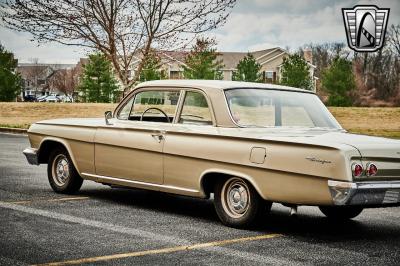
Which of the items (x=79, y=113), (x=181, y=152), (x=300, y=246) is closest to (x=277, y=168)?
(x=300, y=246)

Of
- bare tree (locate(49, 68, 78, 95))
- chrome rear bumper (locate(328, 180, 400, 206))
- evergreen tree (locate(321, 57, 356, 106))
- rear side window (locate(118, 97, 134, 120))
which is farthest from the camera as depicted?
bare tree (locate(49, 68, 78, 95))

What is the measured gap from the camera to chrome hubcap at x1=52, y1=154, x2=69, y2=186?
9688mm

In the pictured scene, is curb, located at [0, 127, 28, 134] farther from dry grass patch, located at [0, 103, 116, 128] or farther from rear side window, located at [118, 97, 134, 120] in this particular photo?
rear side window, located at [118, 97, 134, 120]

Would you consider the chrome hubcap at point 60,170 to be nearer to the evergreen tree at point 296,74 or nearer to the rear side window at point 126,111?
the rear side window at point 126,111

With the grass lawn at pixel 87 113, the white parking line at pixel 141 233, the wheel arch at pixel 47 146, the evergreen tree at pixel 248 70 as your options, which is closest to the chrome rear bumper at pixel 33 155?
the wheel arch at pixel 47 146

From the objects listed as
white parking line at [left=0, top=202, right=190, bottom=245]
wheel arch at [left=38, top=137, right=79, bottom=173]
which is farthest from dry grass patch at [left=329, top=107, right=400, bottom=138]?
white parking line at [left=0, top=202, right=190, bottom=245]

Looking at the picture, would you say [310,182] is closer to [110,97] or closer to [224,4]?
[224,4]

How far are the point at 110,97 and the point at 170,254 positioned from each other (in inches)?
2513

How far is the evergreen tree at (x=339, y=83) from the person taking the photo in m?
63.6

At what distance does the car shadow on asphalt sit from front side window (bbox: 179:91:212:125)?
3.64ft

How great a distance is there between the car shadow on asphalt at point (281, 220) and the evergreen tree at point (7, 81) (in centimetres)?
5642

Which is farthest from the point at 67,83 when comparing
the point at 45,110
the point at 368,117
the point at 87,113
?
the point at 368,117

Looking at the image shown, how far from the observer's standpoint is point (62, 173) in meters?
9.77

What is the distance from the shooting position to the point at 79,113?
45375 mm
